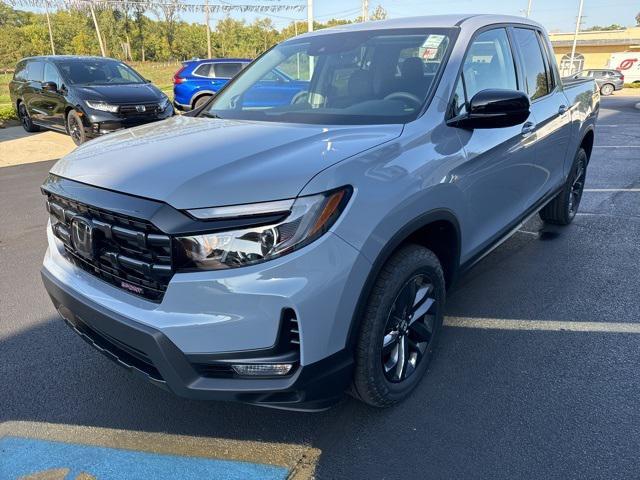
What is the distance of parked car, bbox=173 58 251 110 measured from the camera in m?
14.2

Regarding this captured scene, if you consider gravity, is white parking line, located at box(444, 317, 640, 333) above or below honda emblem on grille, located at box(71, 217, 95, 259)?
below

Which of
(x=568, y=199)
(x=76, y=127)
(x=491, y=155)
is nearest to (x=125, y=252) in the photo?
(x=491, y=155)

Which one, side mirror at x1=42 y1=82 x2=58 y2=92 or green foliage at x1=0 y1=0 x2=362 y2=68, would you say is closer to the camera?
side mirror at x1=42 y1=82 x2=58 y2=92

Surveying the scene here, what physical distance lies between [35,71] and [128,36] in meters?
64.5

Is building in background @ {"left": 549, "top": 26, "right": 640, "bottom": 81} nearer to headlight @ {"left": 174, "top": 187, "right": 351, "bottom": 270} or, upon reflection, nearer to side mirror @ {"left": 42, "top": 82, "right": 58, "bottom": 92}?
side mirror @ {"left": 42, "top": 82, "right": 58, "bottom": 92}

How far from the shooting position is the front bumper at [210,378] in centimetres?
183

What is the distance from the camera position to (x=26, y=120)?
11984 millimetres

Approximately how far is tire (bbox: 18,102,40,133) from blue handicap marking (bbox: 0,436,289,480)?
38.1ft

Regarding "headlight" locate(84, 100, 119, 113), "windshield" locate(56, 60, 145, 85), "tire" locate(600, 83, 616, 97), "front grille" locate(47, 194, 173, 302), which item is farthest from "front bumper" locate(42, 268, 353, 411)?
"tire" locate(600, 83, 616, 97)

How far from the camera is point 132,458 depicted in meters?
2.20

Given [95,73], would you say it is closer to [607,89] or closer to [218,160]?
[218,160]

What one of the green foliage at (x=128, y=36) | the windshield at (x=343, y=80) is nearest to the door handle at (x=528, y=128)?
the windshield at (x=343, y=80)

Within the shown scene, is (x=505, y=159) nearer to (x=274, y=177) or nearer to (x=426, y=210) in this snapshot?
(x=426, y=210)

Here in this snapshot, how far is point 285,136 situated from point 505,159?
4.94ft
